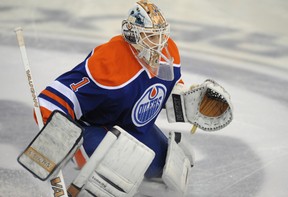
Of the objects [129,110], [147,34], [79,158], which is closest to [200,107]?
[129,110]

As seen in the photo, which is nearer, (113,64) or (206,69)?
(113,64)

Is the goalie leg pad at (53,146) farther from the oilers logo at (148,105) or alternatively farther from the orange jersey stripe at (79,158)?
the oilers logo at (148,105)

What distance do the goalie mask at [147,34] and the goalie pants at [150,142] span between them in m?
0.38

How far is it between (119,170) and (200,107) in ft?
2.57

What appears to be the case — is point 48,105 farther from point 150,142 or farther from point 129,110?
point 150,142

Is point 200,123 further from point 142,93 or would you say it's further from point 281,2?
point 281,2

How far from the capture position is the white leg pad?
124 inches

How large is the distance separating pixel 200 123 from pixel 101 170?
814mm

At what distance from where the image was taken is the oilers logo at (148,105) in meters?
3.20

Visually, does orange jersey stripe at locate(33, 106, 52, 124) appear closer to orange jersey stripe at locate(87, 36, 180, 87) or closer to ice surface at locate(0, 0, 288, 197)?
orange jersey stripe at locate(87, 36, 180, 87)

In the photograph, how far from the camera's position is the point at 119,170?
9.24 feet

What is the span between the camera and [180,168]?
3.29 metres

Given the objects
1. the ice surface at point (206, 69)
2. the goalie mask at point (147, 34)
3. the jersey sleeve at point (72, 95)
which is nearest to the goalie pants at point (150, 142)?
the jersey sleeve at point (72, 95)

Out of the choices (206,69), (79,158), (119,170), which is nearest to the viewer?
(119,170)
